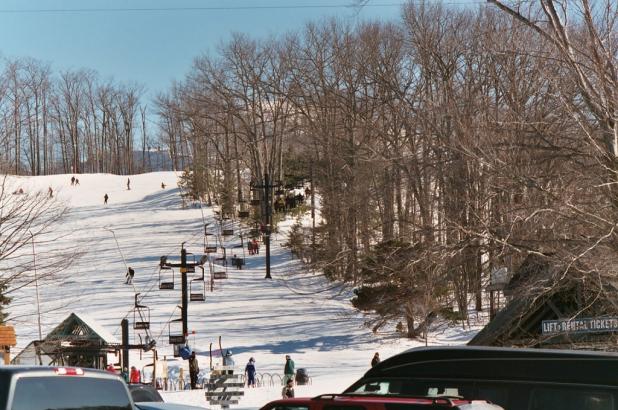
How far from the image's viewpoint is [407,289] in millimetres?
37719

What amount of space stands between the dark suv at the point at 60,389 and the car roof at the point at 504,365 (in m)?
3.27

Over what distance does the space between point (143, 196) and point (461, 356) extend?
9503 centimetres

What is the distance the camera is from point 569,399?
8.10 m

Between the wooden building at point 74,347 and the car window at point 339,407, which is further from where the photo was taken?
the wooden building at point 74,347

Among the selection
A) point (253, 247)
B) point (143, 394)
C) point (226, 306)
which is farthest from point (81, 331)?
point (253, 247)

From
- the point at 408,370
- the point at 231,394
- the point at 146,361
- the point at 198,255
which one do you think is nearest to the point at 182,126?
the point at 198,255

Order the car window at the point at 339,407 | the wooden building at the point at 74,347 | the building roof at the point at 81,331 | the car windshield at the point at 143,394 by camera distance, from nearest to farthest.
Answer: the car window at the point at 339,407, the car windshield at the point at 143,394, the wooden building at the point at 74,347, the building roof at the point at 81,331

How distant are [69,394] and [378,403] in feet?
7.68

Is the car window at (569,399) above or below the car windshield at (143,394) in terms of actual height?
above

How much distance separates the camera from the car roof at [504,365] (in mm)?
8125

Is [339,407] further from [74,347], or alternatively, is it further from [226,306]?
[226,306]

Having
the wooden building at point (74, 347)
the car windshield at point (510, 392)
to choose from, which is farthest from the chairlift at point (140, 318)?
the car windshield at point (510, 392)

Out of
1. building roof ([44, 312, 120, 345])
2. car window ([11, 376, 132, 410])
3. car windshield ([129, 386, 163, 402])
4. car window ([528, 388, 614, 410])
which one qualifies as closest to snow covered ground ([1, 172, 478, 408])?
building roof ([44, 312, 120, 345])

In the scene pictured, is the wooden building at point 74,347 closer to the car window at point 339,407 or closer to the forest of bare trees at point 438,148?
the forest of bare trees at point 438,148
